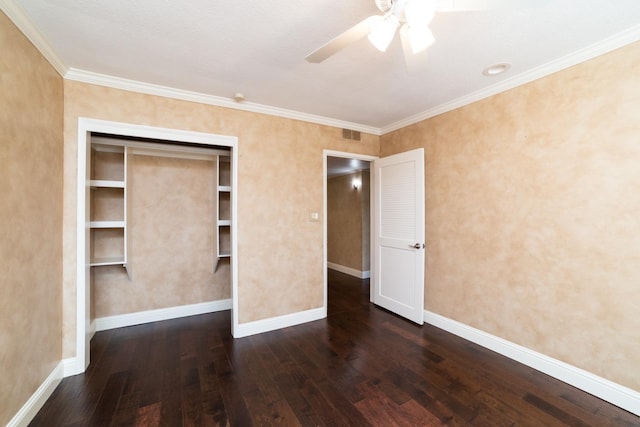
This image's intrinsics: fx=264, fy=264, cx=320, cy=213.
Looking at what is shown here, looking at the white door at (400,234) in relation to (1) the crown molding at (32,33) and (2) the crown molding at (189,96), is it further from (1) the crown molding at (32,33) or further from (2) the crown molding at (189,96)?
(1) the crown molding at (32,33)

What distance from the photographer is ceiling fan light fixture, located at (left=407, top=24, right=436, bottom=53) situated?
52.0 inches

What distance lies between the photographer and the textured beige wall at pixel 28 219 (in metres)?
1.60

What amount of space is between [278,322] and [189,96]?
275cm

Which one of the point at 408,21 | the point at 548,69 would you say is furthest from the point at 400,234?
the point at 408,21

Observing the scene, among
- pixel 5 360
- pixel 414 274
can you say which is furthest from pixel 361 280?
pixel 5 360

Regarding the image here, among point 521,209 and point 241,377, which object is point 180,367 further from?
point 521,209

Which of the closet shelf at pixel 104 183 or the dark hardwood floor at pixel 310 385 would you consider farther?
the closet shelf at pixel 104 183

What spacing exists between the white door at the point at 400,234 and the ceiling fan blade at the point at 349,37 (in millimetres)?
2089

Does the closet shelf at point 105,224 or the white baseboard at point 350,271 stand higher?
the closet shelf at point 105,224

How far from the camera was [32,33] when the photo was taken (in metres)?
1.81

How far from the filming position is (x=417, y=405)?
76.2 inches

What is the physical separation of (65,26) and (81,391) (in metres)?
2.71

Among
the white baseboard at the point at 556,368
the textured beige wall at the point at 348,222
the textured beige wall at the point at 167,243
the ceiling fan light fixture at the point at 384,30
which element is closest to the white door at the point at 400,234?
the white baseboard at the point at 556,368

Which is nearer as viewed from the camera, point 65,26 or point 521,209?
point 65,26
